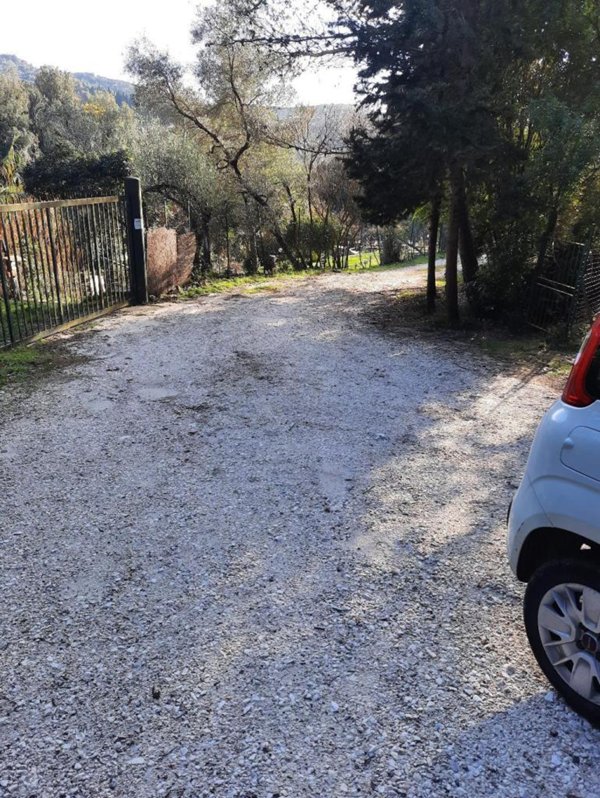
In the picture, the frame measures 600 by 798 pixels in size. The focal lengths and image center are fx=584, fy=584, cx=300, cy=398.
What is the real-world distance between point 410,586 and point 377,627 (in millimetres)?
384

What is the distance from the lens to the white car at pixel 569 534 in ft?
6.94

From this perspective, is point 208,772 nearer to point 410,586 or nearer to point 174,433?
point 410,586

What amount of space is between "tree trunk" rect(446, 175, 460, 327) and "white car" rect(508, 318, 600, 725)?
22.7 feet

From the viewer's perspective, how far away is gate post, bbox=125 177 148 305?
31.7ft

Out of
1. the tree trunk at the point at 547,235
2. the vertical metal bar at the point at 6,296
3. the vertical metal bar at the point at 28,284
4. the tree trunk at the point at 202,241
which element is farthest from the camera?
the tree trunk at the point at 202,241

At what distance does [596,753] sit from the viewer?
2.10 metres

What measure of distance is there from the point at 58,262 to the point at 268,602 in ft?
22.4

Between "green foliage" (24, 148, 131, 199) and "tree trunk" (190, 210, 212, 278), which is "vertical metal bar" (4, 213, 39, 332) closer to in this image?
"green foliage" (24, 148, 131, 199)

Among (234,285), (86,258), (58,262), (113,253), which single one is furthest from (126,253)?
(234,285)

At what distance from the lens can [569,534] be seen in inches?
89.3

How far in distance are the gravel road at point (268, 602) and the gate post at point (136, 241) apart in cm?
464

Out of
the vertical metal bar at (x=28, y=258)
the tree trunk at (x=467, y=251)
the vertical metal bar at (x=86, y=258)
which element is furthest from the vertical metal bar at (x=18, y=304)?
the tree trunk at (x=467, y=251)

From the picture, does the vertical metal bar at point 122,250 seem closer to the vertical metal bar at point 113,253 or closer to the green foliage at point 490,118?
the vertical metal bar at point 113,253

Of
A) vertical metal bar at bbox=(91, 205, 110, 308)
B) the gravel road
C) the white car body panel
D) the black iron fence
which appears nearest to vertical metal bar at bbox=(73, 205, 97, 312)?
vertical metal bar at bbox=(91, 205, 110, 308)
